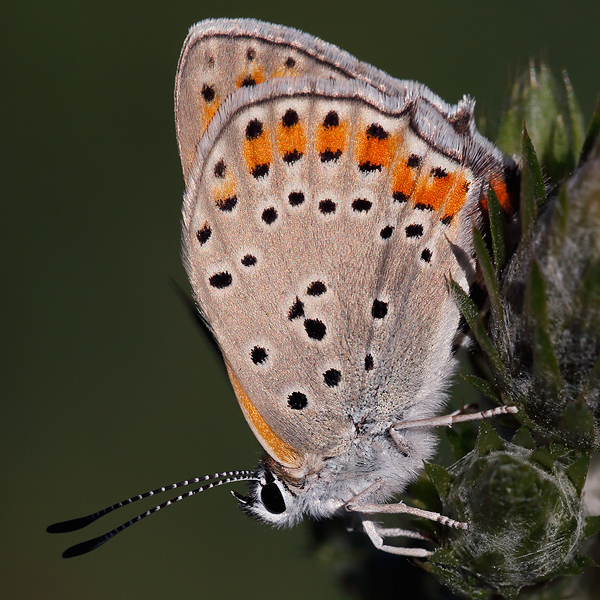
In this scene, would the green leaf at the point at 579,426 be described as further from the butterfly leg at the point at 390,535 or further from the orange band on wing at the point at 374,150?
the orange band on wing at the point at 374,150

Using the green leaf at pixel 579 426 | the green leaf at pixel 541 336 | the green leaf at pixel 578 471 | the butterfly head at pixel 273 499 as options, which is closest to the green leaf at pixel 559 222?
the green leaf at pixel 541 336

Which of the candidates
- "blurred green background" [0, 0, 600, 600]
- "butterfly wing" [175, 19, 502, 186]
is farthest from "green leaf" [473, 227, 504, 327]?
"blurred green background" [0, 0, 600, 600]

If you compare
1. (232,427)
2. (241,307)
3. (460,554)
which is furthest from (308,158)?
(232,427)

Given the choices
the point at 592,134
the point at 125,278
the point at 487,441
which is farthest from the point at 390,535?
the point at 125,278

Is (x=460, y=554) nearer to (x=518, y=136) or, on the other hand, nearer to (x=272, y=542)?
(x=518, y=136)

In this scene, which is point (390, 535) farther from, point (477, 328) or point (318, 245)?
point (318, 245)

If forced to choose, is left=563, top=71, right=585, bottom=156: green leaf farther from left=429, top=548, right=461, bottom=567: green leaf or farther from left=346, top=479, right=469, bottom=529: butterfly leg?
left=429, top=548, right=461, bottom=567: green leaf
